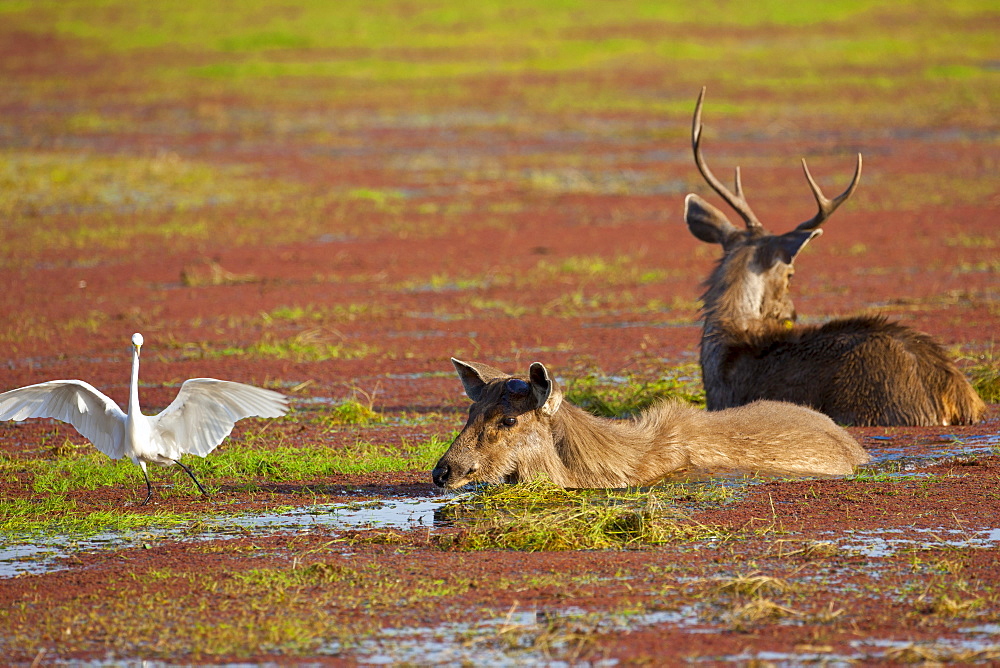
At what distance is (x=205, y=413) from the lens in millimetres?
7539

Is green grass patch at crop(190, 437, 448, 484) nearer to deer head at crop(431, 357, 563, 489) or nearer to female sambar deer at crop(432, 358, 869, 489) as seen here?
female sambar deer at crop(432, 358, 869, 489)

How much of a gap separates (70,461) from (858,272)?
991 centimetres

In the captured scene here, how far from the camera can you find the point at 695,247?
1817 cm

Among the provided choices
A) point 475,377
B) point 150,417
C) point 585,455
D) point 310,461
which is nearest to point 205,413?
point 150,417

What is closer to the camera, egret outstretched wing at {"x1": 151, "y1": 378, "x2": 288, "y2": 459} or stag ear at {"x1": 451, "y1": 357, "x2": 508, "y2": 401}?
egret outstretched wing at {"x1": 151, "y1": 378, "x2": 288, "y2": 459}

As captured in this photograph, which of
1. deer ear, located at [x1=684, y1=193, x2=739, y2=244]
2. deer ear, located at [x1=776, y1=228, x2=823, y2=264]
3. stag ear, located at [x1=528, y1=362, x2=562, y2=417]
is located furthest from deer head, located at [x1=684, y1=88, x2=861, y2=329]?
stag ear, located at [x1=528, y1=362, x2=562, y2=417]

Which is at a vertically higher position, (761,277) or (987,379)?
(761,277)

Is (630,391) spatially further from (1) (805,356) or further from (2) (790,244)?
(2) (790,244)

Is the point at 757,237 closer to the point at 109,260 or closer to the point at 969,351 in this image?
the point at 969,351

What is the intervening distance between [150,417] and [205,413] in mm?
290

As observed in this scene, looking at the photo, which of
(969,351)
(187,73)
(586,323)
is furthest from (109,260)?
(187,73)

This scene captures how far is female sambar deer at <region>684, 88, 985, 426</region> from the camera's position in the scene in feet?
30.2

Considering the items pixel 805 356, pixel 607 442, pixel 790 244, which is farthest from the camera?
pixel 790 244

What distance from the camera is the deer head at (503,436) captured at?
747 cm
